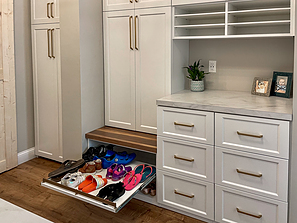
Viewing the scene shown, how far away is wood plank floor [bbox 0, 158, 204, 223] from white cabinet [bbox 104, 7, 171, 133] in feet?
2.45

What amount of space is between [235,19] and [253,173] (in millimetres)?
1304

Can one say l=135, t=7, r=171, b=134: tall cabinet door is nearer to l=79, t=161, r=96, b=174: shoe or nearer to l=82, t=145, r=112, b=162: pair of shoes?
l=82, t=145, r=112, b=162: pair of shoes

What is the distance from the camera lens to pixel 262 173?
190 centimetres

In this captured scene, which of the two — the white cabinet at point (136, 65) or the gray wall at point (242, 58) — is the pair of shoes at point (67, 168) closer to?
the white cabinet at point (136, 65)

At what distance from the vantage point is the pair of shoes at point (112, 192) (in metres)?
1.97

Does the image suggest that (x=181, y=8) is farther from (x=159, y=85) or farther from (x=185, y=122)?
(x=185, y=122)

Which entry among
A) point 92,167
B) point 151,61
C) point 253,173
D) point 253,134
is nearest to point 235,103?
point 253,134

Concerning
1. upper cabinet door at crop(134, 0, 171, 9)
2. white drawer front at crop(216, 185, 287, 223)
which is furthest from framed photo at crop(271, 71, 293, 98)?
upper cabinet door at crop(134, 0, 171, 9)

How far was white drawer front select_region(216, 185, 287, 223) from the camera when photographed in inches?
74.7

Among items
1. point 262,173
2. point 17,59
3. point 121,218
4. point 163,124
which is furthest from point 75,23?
point 262,173

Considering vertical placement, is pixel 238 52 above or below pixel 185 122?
above

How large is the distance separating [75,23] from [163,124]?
1271mm

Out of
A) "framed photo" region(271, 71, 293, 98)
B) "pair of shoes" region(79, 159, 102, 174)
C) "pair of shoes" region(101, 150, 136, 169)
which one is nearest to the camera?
"framed photo" region(271, 71, 293, 98)

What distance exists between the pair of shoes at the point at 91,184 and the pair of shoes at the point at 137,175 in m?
0.18
